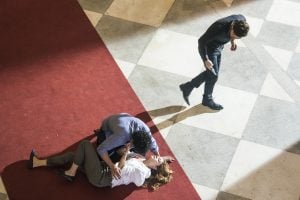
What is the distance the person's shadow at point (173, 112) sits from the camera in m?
5.24

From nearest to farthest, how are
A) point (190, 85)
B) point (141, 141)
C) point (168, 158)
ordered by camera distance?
point (141, 141)
point (168, 158)
point (190, 85)

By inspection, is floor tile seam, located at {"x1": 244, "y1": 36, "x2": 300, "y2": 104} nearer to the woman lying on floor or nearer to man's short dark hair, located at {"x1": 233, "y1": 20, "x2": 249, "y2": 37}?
man's short dark hair, located at {"x1": 233, "y1": 20, "x2": 249, "y2": 37}

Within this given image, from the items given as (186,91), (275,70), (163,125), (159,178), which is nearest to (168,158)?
(159,178)

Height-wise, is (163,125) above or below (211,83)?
below

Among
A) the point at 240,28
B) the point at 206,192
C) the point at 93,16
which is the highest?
the point at 240,28

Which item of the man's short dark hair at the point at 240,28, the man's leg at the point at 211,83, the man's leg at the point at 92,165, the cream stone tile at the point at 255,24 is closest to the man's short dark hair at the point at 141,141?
the man's leg at the point at 92,165

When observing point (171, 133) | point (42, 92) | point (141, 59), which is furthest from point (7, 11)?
point (171, 133)

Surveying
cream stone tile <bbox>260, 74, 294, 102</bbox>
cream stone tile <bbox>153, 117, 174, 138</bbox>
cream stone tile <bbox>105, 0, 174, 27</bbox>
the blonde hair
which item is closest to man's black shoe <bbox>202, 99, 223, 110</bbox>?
cream stone tile <bbox>153, 117, 174, 138</bbox>

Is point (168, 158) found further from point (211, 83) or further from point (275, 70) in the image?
point (275, 70)

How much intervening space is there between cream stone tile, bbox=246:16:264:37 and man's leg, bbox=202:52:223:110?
131 cm

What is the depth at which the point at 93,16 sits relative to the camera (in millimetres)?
6270

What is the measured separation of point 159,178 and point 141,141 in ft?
2.20

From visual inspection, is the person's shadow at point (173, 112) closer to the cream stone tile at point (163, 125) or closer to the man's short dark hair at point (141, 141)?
the cream stone tile at point (163, 125)

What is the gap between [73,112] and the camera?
206 inches
